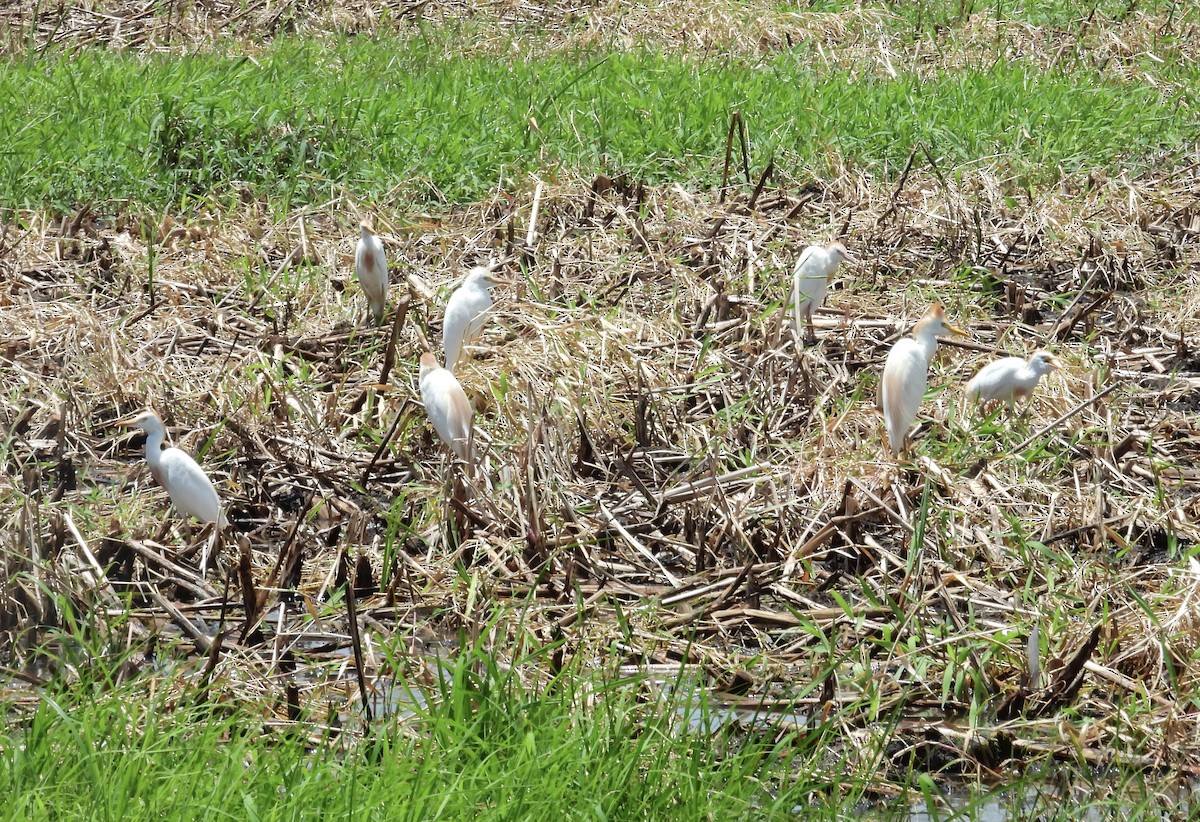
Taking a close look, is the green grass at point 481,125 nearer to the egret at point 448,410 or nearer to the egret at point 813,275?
the egret at point 813,275

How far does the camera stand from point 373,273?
19.5 ft

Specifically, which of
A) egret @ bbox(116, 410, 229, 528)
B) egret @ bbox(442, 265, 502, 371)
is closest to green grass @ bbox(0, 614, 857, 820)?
egret @ bbox(116, 410, 229, 528)

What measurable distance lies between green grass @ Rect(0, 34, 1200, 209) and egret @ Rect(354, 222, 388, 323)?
148 centimetres

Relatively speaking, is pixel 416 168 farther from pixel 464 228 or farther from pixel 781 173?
pixel 781 173

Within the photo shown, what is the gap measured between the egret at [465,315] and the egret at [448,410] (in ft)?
2.09

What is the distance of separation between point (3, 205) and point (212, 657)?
469cm

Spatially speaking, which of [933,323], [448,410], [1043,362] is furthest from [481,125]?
[1043,362]

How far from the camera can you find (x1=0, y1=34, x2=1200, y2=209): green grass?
7543mm

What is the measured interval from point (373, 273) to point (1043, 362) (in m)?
2.76

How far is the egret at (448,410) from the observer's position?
4508 mm

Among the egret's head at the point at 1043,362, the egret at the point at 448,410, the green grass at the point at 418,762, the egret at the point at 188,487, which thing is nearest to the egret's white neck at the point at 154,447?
the egret at the point at 188,487

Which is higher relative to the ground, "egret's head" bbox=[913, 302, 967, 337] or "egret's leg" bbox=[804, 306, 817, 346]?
"egret's head" bbox=[913, 302, 967, 337]

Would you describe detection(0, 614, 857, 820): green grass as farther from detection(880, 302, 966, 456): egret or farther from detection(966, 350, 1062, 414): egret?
detection(966, 350, 1062, 414): egret

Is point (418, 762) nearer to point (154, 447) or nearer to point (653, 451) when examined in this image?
point (154, 447)
